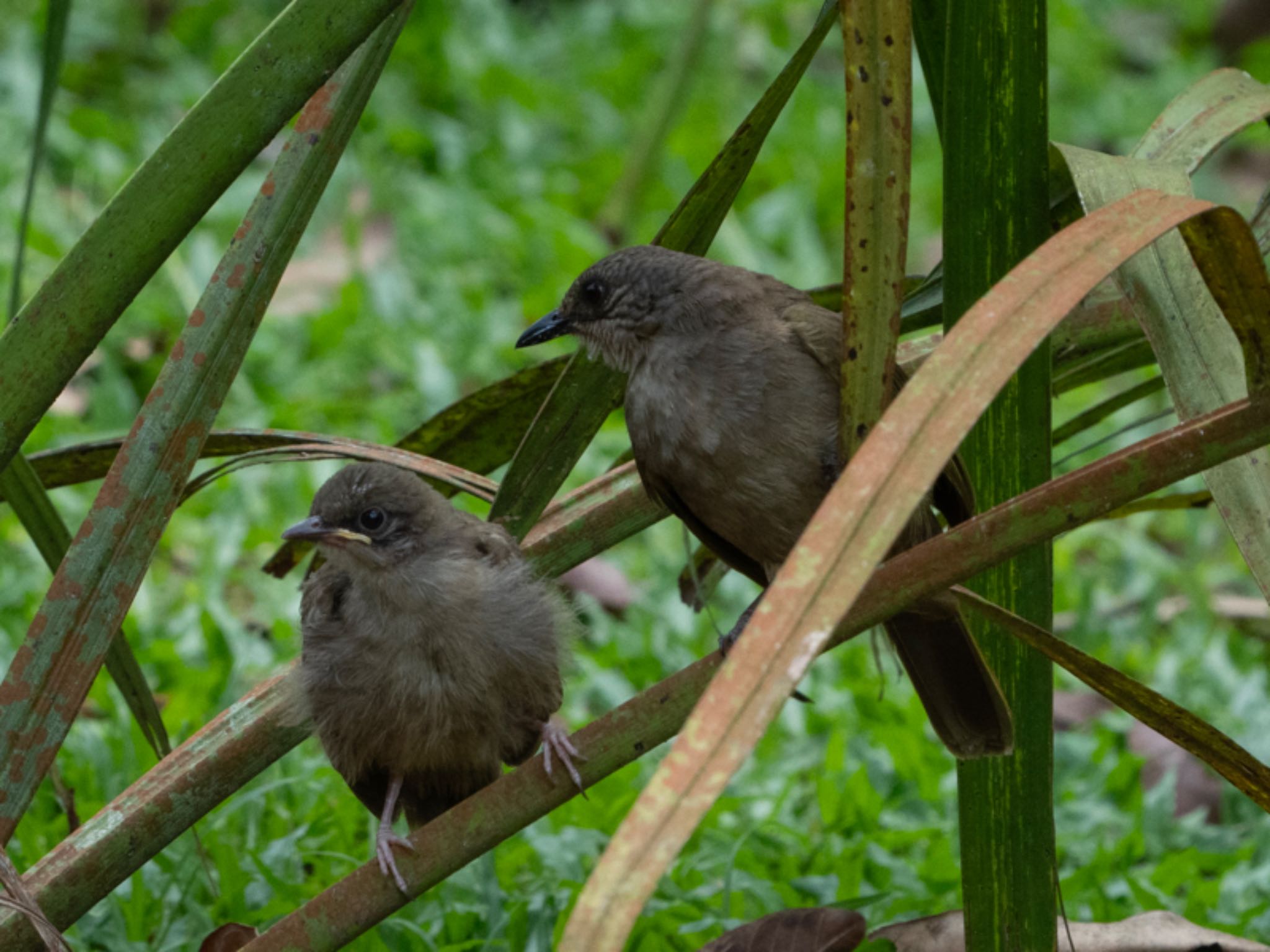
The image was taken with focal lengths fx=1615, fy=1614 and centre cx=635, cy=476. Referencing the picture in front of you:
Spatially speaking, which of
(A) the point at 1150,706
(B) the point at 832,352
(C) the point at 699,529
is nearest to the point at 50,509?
(C) the point at 699,529

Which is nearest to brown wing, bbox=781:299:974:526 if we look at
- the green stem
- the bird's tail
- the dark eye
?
the bird's tail

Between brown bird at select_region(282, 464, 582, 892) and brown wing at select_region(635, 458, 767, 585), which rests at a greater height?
brown wing at select_region(635, 458, 767, 585)

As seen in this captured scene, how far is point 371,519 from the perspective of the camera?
9.91 ft

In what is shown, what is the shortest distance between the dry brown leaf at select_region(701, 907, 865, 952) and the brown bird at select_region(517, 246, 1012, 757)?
0.39 meters

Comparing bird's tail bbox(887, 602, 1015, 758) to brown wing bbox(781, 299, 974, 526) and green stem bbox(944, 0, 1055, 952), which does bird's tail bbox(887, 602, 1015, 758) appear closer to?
green stem bbox(944, 0, 1055, 952)

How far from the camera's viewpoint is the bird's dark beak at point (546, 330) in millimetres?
3167

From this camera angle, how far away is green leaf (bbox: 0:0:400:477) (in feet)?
5.92

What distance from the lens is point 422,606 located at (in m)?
2.90

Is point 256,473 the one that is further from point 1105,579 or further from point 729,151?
point 729,151

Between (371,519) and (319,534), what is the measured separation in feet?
0.48

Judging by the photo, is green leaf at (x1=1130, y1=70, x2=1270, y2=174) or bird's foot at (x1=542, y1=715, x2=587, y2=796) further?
green leaf at (x1=1130, y1=70, x2=1270, y2=174)

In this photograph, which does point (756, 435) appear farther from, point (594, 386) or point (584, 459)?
point (584, 459)

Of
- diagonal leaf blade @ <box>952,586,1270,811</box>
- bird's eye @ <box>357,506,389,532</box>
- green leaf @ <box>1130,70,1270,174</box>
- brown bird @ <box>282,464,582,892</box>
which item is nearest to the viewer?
diagonal leaf blade @ <box>952,586,1270,811</box>

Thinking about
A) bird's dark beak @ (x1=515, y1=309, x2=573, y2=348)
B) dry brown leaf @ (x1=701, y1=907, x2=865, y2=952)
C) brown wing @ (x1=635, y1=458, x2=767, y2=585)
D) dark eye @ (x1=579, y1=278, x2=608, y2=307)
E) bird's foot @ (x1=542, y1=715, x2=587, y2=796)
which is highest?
dark eye @ (x1=579, y1=278, x2=608, y2=307)
